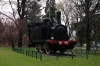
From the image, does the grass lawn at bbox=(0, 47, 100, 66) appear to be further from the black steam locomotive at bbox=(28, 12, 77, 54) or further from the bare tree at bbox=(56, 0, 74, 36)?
the bare tree at bbox=(56, 0, 74, 36)

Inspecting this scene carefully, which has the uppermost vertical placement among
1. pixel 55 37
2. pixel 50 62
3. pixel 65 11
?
pixel 65 11

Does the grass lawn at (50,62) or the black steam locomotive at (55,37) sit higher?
the black steam locomotive at (55,37)

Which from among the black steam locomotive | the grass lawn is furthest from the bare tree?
the grass lawn

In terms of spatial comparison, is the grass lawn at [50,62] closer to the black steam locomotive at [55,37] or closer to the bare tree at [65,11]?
the black steam locomotive at [55,37]

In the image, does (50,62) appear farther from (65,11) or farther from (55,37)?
(65,11)

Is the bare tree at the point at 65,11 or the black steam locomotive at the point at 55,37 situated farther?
the bare tree at the point at 65,11

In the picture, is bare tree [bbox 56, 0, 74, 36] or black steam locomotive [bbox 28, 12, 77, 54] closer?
black steam locomotive [bbox 28, 12, 77, 54]

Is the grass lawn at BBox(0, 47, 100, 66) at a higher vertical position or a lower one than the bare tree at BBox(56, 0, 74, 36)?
lower

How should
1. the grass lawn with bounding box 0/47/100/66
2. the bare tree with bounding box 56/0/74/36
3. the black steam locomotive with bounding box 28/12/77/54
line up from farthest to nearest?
the bare tree with bounding box 56/0/74/36, the black steam locomotive with bounding box 28/12/77/54, the grass lawn with bounding box 0/47/100/66

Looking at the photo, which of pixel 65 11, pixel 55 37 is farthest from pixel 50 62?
pixel 65 11

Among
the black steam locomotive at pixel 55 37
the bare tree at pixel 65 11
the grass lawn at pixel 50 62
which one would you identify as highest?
the bare tree at pixel 65 11

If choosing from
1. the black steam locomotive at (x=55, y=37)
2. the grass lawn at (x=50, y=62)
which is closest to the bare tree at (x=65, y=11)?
the black steam locomotive at (x=55, y=37)

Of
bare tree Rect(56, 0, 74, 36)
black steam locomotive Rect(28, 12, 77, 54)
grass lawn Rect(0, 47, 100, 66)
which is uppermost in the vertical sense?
bare tree Rect(56, 0, 74, 36)

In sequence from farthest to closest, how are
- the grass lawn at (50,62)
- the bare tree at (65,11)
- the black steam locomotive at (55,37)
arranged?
the bare tree at (65,11) < the black steam locomotive at (55,37) < the grass lawn at (50,62)
